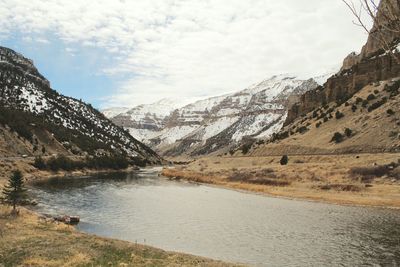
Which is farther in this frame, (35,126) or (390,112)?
(35,126)

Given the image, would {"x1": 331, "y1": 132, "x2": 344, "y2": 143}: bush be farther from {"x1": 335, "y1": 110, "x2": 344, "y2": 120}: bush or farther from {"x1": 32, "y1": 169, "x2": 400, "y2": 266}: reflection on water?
{"x1": 32, "y1": 169, "x2": 400, "y2": 266}: reflection on water

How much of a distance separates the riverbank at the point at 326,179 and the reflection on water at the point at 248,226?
505 cm

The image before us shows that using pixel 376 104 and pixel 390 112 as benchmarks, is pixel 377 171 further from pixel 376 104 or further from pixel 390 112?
pixel 376 104

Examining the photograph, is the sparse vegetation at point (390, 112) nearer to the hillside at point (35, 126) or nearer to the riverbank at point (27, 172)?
the riverbank at point (27, 172)

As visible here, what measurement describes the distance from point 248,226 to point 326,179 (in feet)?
113

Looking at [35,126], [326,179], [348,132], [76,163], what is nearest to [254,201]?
[326,179]

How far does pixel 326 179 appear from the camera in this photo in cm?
7012

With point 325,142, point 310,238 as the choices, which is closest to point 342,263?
point 310,238

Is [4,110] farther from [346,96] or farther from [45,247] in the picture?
[45,247]

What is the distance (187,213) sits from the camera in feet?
156

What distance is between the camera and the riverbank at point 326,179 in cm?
5728

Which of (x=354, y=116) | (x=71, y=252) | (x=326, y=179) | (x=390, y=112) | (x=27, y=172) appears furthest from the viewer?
(x=354, y=116)

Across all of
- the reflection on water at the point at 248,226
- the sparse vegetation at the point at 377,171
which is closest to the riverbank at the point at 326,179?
the sparse vegetation at the point at 377,171

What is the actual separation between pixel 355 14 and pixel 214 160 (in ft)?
387
